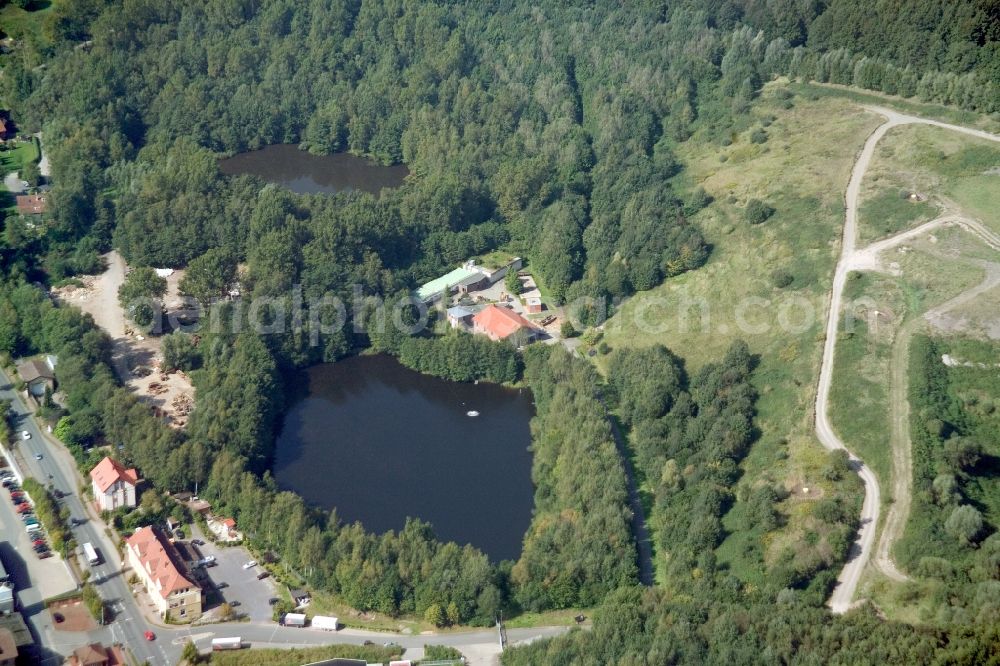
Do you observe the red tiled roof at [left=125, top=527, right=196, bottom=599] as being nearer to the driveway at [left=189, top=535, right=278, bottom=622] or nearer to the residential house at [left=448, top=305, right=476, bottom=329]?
the driveway at [left=189, top=535, right=278, bottom=622]

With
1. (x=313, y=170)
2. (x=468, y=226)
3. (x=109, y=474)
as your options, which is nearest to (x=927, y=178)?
(x=468, y=226)

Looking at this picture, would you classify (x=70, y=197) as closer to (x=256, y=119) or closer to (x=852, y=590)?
(x=256, y=119)

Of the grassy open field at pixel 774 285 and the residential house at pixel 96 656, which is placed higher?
the grassy open field at pixel 774 285

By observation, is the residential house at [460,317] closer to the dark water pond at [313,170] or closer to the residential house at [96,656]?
the dark water pond at [313,170]

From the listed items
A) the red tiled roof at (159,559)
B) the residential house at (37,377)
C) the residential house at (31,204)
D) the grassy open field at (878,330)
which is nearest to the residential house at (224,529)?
the red tiled roof at (159,559)

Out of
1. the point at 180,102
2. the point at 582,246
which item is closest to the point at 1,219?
the point at 180,102

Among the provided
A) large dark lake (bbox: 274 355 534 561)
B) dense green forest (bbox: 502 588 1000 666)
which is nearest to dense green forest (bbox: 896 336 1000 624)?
dense green forest (bbox: 502 588 1000 666)

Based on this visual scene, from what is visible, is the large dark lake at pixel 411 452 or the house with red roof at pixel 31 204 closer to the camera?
the large dark lake at pixel 411 452
